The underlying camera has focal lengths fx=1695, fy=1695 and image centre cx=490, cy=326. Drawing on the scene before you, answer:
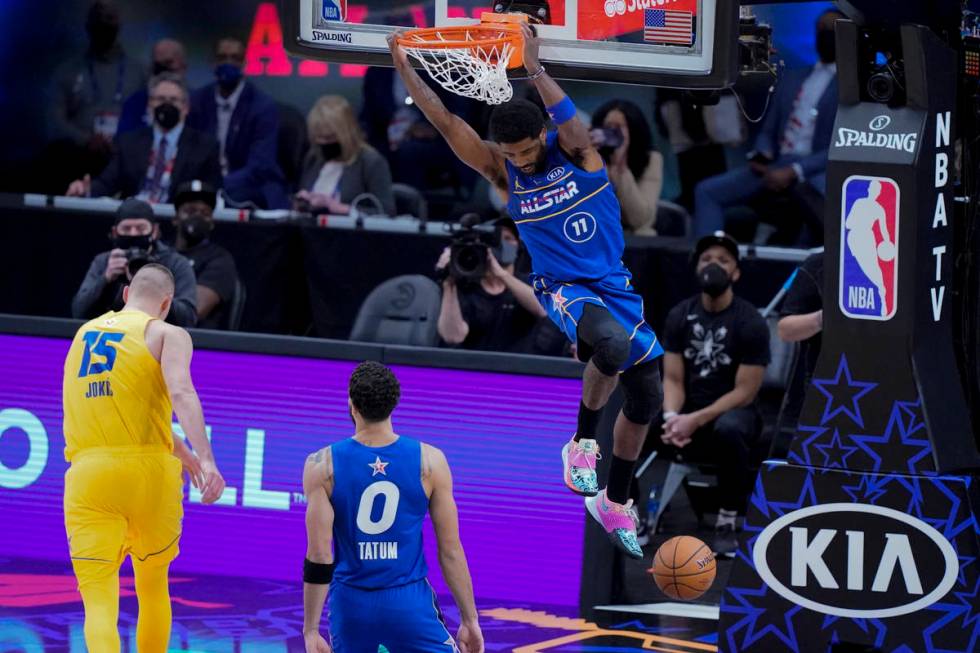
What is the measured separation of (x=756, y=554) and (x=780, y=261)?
4.01 m

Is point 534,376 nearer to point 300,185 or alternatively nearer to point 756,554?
point 756,554

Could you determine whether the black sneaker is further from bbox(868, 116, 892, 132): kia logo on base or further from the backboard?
the backboard

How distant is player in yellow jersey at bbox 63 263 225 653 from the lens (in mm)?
7945

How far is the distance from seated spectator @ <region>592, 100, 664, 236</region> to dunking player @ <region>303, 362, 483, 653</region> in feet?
18.3

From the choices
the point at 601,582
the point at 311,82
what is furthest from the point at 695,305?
the point at 311,82

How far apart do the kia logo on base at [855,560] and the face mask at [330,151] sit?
6013 mm

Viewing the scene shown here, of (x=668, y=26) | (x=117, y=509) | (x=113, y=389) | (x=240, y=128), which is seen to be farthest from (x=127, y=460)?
(x=240, y=128)

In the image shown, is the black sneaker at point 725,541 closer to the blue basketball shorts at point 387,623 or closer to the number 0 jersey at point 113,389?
the number 0 jersey at point 113,389

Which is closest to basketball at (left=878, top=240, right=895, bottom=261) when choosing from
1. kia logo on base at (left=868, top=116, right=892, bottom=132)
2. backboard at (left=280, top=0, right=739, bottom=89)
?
kia logo on base at (left=868, top=116, right=892, bottom=132)

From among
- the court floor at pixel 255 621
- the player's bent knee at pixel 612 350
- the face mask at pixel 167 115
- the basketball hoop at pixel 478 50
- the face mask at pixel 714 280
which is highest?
the basketball hoop at pixel 478 50

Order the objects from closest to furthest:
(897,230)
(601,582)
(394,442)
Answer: (394,442), (897,230), (601,582)

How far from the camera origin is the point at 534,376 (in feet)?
34.0

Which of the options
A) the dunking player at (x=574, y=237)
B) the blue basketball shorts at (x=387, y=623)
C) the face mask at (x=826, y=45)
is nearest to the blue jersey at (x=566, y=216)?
the dunking player at (x=574, y=237)

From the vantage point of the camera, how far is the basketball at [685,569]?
27.6 feet
